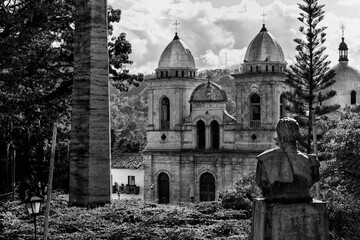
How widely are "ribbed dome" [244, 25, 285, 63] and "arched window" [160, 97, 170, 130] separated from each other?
19.1 feet

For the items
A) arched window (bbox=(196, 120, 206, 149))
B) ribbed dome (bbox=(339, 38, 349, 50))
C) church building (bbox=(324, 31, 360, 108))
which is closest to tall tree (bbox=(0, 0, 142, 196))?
arched window (bbox=(196, 120, 206, 149))

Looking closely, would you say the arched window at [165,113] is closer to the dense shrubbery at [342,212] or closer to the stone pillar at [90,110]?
the dense shrubbery at [342,212]

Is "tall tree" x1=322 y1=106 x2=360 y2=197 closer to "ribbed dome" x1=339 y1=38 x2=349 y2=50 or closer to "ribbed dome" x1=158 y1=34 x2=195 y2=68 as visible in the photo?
"ribbed dome" x1=158 y1=34 x2=195 y2=68

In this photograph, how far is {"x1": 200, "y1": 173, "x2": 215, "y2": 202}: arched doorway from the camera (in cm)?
3738

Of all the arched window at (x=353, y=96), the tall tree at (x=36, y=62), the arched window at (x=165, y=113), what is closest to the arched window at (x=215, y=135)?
the arched window at (x=165, y=113)

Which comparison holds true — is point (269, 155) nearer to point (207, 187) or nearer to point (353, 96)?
point (207, 187)

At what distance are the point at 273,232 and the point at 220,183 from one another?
105 feet

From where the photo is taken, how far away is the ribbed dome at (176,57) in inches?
1540

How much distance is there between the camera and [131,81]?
816 inches

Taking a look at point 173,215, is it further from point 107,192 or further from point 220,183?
point 220,183

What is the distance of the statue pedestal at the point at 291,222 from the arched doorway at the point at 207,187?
3229 cm

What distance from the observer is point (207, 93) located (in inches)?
1484

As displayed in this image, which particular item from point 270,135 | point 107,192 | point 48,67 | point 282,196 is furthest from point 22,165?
point 282,196

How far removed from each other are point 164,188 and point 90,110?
2752cm
